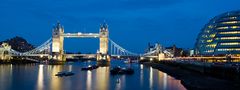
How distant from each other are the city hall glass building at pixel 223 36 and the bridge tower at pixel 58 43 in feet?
162

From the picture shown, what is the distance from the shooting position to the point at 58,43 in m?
185

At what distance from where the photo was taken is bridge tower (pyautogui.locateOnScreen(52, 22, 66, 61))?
585ft

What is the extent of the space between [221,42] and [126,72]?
6654cm

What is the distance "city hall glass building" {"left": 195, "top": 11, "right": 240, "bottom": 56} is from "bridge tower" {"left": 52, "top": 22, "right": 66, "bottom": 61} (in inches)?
1940

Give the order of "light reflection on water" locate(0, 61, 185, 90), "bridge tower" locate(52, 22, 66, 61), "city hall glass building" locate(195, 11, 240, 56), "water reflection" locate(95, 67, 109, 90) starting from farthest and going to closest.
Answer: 1. "bridge tower" locate(52, 22, 66, 61)
2. "city hall glass building" locate(195, 11, 240, 56)
3. "water reflection" locate(95, 67, 109, 90)
4. "light reflection on water" locate(0, 61, 185, 90)

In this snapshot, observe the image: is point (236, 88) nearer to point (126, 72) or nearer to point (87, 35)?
point (126, 72)

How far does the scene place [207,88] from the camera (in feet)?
150

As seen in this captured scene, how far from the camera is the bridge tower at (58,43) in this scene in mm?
178375

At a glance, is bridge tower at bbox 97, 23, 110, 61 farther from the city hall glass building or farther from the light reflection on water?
the light reflection on water

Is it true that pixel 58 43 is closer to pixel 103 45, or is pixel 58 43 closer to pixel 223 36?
pixel 103 45

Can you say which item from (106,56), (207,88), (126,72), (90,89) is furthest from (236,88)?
(106,56)

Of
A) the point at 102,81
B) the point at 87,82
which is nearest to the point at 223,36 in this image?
the point at 102,81

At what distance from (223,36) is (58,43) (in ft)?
198

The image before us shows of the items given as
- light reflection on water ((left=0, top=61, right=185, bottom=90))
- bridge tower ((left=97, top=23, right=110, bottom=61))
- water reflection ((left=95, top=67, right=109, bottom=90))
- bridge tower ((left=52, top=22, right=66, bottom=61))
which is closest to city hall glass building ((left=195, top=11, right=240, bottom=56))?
bridge tower ((left=97, top=23, right=110, bottom=61))
